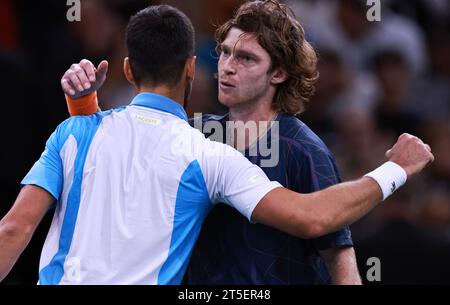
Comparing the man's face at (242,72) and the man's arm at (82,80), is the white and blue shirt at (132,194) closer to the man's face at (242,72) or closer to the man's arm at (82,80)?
the man's arm at (82,80)

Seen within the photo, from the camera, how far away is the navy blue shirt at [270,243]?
13.9 ft

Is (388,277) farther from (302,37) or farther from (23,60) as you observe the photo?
(23,60)

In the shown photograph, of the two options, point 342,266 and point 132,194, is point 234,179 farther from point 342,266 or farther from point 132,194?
point 342,266

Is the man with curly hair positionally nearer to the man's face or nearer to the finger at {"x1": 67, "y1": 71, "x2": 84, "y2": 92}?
the man's face

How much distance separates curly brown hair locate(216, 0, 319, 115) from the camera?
14.8ft

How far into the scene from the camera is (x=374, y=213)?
298 inches

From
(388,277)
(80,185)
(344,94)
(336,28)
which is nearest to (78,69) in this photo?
(80,185)

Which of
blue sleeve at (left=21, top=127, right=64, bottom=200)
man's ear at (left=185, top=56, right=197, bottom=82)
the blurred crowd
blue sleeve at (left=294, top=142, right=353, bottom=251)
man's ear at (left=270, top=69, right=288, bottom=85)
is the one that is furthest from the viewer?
the blurred crowd

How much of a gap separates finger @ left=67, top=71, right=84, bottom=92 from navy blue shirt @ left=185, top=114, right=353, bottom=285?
0.85m

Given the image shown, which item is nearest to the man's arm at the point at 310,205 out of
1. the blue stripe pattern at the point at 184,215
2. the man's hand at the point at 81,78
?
the man's hand at the point at 81,78

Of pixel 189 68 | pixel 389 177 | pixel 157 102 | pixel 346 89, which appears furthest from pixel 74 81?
pixel 346 89

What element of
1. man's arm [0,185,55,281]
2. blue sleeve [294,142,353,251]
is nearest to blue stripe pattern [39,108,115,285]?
man's arm [0,185,55,281]

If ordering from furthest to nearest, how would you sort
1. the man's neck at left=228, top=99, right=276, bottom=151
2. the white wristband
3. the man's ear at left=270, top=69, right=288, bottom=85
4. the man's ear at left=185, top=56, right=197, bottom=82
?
1. the man's ear at left=270, top=69, right=288, bottom=85
2. the man's neck at left=228, top=99, right=276, bottom=151
3. the man's ear at left=185, top=56, right=197, bottom=82
4. the white wristband

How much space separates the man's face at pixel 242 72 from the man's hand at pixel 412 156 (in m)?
0.76
